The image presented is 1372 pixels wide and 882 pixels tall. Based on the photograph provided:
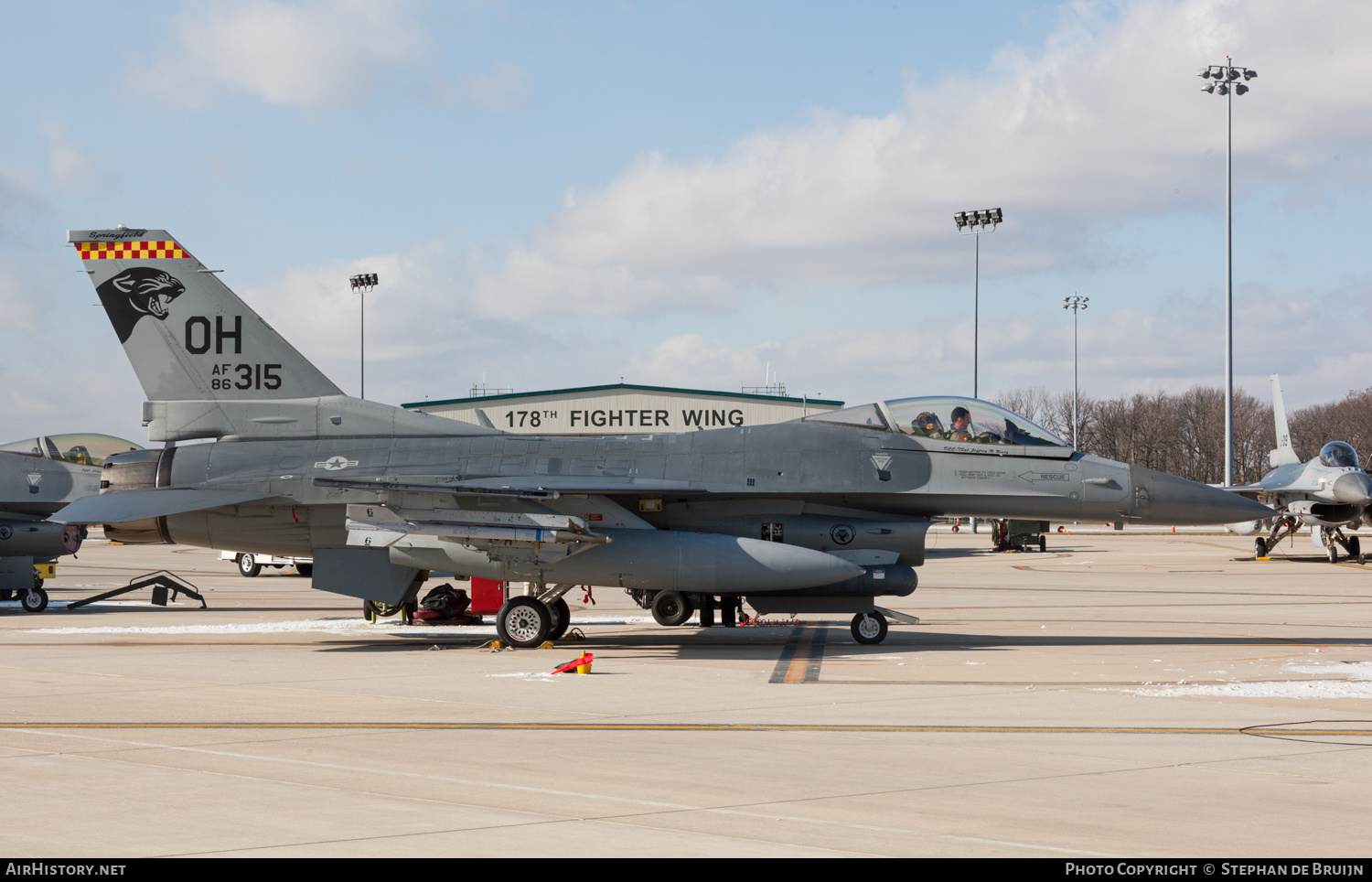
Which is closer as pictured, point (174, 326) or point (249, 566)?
point (174, 326)

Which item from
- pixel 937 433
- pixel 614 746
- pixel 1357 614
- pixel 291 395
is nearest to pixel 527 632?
pixel 291 395

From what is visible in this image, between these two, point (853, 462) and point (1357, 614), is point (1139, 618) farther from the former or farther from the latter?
point (853, 462)

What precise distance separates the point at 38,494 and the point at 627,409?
123 ft

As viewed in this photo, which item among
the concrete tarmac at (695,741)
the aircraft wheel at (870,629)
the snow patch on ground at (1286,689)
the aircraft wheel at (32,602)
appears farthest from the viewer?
the aircraft wheel at (32,602)

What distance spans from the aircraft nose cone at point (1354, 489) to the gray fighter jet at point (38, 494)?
3222cm

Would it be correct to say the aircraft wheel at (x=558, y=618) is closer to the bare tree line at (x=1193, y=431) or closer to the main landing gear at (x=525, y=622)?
the main landing gear at (x=525, y=622)

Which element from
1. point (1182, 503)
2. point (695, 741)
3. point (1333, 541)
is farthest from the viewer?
point (1333, 541)

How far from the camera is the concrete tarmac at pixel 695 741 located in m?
6.21

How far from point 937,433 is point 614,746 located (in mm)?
8745

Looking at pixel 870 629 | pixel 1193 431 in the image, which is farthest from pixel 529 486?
pixel 1193 431

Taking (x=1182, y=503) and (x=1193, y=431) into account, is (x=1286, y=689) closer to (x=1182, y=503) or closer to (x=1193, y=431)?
(x=1182, y=503)

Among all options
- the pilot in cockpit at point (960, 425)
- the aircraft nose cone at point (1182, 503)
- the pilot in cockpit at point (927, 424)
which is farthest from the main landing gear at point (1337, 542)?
the pilot in cockpit at point (927, 424)

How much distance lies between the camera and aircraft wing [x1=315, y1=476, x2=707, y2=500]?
15422 mm

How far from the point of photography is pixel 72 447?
76.5 feet
